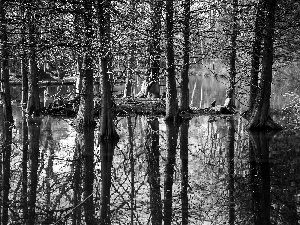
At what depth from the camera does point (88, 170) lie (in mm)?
10984

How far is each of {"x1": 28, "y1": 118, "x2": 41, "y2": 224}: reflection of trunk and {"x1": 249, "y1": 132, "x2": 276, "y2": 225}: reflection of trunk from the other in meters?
3.84

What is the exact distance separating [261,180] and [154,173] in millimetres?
2574

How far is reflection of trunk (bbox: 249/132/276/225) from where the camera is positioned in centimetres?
775

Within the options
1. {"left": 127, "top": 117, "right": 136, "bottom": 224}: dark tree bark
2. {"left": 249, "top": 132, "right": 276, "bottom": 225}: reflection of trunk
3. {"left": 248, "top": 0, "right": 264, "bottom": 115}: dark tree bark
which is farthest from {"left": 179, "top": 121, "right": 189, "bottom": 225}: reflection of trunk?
{"left": 248, "top": 0, "right": 264, "bottom": 115}: dark tree bark

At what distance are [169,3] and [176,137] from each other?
6.88 m

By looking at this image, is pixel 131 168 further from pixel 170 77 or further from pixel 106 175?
pixel 170 77

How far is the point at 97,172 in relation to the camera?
1078 cm

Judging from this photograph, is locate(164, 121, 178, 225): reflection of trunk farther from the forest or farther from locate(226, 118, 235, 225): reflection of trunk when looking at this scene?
locate(226, 118, 235, 225): reflection of trunk

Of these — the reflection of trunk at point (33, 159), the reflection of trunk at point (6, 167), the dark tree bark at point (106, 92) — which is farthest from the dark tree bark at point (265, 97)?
the reflection of trunk at point (6, 167)

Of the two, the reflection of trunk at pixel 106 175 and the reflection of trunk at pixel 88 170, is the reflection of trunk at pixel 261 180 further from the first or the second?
the reflection of trunk at pixel 88 170

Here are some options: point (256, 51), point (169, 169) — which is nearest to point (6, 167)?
point (169, 169)

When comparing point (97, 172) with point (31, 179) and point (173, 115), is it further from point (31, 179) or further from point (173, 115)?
point (173, 115)

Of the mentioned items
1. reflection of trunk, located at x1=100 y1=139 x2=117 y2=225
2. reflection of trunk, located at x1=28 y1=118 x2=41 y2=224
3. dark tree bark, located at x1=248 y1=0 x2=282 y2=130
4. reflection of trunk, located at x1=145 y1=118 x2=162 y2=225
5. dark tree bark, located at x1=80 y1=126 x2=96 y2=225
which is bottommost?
reflection of trunk, located at x1=145 y1=118 x2=162 y2=225

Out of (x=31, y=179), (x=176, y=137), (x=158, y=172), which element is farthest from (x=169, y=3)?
(x=31, y=179)
